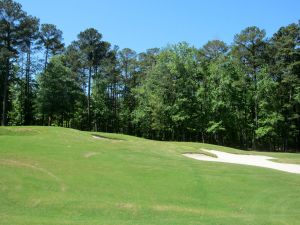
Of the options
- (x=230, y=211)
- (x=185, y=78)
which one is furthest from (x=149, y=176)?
(x=185, y=78)

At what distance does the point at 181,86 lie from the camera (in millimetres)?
58750

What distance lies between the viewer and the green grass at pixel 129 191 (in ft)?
36.3

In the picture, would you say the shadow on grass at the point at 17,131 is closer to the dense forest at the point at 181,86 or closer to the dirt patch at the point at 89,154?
the dirt patch at the point at 89,154

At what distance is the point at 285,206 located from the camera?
1359 centimetres

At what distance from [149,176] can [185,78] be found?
44.1 m

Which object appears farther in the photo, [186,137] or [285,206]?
[186,137]

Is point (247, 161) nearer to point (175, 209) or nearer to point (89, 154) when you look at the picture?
point (89, 154)

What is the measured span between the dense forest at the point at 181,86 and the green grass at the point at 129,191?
36320 mm

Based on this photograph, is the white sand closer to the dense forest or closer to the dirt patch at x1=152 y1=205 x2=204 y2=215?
the dirt patch at x1=152 y1=205 x2=204 y2=215

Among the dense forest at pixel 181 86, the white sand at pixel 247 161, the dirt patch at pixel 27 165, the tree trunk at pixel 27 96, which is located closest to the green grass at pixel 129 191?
the dirt patch at pixel 27 165

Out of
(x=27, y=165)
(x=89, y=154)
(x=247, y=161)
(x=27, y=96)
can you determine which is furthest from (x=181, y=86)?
(x=27, y=165)

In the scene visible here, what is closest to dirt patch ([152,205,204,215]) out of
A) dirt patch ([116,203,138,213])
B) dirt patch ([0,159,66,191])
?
dirt patch ([116,203,138,213])

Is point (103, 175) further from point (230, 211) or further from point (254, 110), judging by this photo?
point (254, 110)

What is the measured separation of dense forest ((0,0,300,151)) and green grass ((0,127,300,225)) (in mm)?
36320
